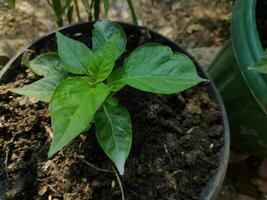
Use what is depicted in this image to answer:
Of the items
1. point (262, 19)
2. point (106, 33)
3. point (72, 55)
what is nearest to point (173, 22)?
point (262, 19)

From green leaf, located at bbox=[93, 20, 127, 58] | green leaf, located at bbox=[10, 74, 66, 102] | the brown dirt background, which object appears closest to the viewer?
green leaf, located at bbox=[10, 74, 66, 102]

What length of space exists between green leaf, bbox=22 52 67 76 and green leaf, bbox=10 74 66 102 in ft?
0.13

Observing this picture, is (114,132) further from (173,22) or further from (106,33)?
(173,22)

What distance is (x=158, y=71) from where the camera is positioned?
811 millimetres

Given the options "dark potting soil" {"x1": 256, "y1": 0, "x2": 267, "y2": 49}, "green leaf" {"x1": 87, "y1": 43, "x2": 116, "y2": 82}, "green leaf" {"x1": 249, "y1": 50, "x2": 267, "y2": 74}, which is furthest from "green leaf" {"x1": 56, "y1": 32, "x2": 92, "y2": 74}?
"dark potting soil" {"x1": 256, "y1": 0, "x2": 267, "y2": 49}

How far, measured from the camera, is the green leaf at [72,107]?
2.29 feet

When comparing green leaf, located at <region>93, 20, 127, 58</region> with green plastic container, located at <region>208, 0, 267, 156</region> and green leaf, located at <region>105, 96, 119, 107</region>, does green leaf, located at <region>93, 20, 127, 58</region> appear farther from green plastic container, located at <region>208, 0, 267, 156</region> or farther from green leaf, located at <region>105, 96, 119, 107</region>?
green plastic container, located at <region>208, 0, 267, 156</region>

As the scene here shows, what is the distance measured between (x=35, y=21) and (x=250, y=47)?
0.83 metres

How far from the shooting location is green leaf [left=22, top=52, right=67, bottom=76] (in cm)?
90

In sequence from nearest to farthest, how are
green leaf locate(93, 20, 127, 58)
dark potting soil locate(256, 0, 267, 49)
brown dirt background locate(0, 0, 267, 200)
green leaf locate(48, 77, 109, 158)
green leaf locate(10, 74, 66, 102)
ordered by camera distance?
green leaf locate(48, 77, 109, 158) → green leaf locate(10, 74, 66, 102) → green leaf locate(93, 20, 127, 58) → dark potting soil locate(256, 0, 267, 49) → brown dirt background locate(0, 0, 267, 200)

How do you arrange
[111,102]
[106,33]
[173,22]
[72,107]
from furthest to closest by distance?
[173,22] < [106,33] < [111,102] < [72,107]

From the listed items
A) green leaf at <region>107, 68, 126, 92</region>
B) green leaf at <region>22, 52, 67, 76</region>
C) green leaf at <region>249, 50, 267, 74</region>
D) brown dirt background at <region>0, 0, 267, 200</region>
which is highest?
green leaf at <region>22, 52, 67, 76</region>

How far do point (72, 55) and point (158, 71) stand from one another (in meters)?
0.16

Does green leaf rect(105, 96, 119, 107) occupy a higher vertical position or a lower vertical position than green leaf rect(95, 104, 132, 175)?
higher
